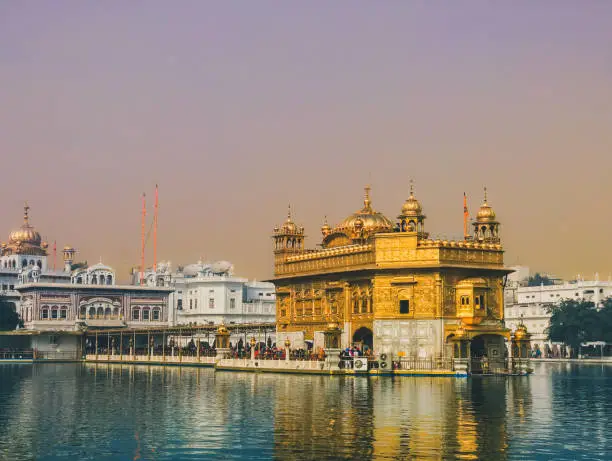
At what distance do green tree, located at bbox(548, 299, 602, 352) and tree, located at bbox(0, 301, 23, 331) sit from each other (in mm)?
63006

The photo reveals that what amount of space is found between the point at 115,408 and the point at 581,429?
1809cm

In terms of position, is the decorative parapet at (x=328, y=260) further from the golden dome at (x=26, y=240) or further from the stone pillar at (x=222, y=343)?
the golden dome at (x=26, y=240)

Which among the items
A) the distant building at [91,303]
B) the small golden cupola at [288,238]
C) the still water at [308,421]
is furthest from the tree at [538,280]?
the still water at [308,421]

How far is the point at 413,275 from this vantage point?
6644 cm

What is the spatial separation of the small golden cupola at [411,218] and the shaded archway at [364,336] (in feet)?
24.4

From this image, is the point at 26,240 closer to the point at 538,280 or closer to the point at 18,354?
the point at 18,354

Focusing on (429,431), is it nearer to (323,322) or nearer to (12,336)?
(323,322)

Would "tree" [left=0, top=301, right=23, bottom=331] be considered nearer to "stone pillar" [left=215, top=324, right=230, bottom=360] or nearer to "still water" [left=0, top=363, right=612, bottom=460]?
"stone pillar" [left=215, top=324, right=230, bottom=360]

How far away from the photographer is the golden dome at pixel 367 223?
78375mm

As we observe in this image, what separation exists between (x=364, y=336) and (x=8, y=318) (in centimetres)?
6052

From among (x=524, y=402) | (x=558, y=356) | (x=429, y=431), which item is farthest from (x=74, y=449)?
(x=558, y=356)

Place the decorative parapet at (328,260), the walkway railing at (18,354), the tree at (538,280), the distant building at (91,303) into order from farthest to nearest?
the tree at (538,280) → the distant building at (91,303) → the walkway railing at (18,354) → the decorative parapet at (328,260)

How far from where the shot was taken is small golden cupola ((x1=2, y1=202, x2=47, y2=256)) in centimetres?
14425

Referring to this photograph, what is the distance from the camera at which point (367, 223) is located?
78.8 m
